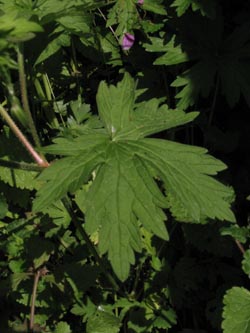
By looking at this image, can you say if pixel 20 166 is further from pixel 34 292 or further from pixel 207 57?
pixel 207 57

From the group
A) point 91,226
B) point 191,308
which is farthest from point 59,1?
point 191,308

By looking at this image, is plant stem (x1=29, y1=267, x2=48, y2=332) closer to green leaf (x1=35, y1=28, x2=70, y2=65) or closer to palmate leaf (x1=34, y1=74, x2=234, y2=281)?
palmate leaf (x1=34, y1=74, x2=234, y2=281)

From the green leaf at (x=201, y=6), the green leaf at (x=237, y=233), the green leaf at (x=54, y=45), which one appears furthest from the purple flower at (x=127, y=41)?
the green leaf at (x=237, y=233)

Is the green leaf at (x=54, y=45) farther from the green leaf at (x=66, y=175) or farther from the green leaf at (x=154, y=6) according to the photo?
the green leaf at (x=154, y=6)

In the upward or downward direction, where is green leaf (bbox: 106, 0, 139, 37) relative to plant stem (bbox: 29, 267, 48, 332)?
upward

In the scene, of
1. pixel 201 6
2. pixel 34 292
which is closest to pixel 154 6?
pixel 201 6

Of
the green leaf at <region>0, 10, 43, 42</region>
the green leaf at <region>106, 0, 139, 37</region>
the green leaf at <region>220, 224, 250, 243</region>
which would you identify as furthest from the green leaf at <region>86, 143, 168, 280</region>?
the green leaf at <region>106, 0, 139, 37</region>

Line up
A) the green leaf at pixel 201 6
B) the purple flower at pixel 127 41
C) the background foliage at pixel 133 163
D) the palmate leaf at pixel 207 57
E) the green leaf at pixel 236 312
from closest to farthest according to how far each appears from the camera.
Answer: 1. the background foliage at pixel 133 163
2. the green leaf at pixel 236 312
3. the green leaf at pixel 201 6
4. the palmate leaf at pixel 207 57
5. the purple flower at pixel 127 41
